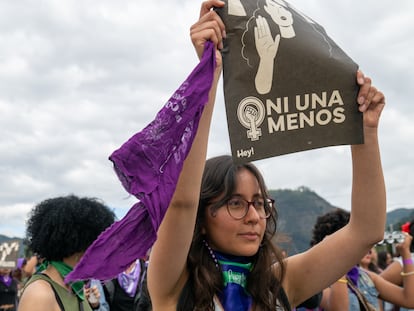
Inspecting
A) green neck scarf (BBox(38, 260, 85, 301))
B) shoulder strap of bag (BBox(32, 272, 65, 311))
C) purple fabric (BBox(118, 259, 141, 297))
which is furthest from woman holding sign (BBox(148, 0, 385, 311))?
purple fabric (BBox(118, 259, 141, 297))

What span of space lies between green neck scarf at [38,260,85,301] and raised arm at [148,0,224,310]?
1.33 metres

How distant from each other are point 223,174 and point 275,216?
0.35 m

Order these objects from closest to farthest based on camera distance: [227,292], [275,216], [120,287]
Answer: [227,292] < [275,216] < [120,287]

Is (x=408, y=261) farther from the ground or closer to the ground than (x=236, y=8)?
closer to the ground

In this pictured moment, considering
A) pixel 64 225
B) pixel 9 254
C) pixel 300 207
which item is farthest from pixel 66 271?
pixel 300 207

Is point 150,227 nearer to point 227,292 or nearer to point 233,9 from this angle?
point 227,292

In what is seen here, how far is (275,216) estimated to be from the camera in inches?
92.4

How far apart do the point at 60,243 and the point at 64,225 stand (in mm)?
149

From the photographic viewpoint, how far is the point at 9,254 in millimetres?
10883

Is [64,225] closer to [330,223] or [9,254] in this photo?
[330,223]

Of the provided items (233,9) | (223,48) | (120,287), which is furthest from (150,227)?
(120,287)

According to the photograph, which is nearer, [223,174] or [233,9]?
[233,9]

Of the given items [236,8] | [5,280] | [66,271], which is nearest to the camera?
[236,8]

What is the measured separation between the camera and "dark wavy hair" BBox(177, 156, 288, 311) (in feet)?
6.39
